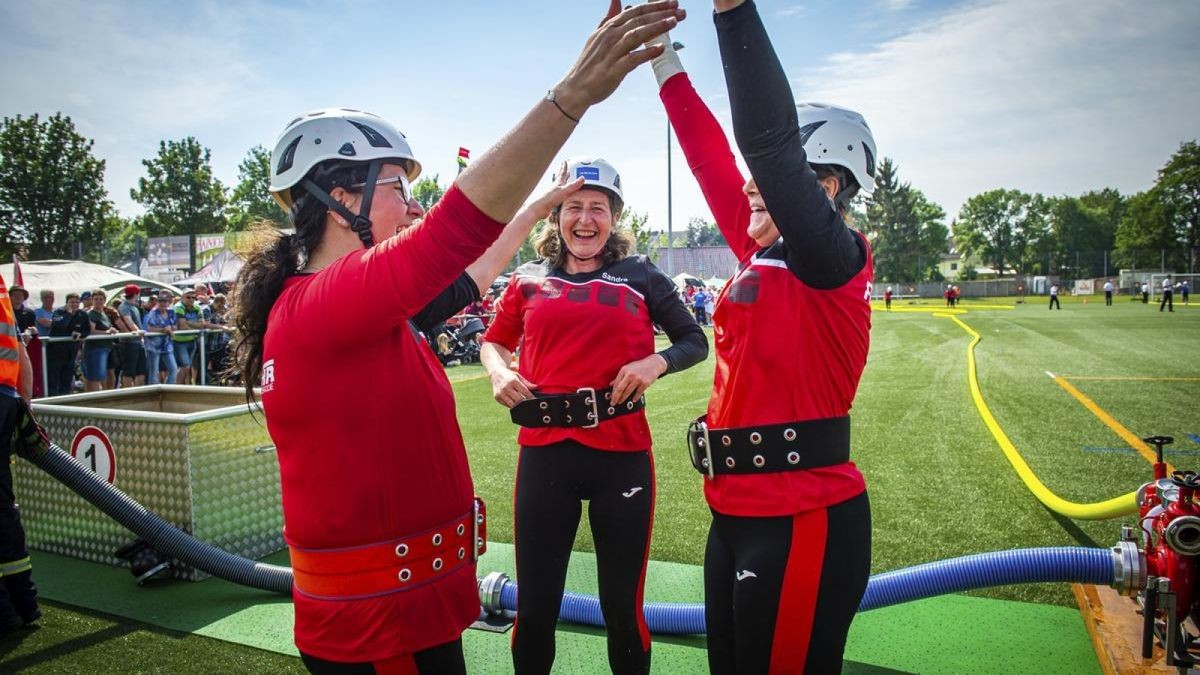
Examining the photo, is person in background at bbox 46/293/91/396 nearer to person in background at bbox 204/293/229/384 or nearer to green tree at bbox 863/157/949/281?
person in background at bbox 204/293/229/384

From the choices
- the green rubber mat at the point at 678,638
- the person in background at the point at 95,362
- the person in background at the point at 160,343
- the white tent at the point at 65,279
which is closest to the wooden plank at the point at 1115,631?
the green rubber mat at the point at 678,638

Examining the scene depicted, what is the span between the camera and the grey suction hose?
500 centimetres

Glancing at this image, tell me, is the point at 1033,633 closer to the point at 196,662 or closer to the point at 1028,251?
the point at 196,662

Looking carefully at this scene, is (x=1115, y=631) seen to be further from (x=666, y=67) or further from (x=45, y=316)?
(x=45, y=316)

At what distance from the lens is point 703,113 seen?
2.88m

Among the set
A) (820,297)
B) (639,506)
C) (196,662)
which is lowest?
(196,662)

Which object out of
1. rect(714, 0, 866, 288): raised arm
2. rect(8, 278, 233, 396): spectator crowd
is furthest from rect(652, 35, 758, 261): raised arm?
rect(8, 278, 233, 396): spectator crowd

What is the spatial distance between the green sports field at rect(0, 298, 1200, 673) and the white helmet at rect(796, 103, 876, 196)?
308 cm

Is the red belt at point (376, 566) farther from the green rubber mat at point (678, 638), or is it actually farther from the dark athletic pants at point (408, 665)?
the green rubber mat at point (678, 638)

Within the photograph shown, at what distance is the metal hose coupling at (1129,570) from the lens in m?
3.62

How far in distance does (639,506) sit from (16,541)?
4.11 metres

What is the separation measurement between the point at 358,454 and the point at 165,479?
439cm

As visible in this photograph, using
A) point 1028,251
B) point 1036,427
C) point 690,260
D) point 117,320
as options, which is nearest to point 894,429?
point 1036,427

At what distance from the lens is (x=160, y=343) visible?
52.1ft
